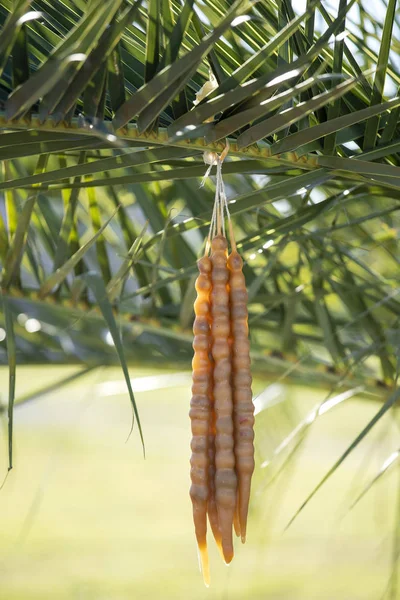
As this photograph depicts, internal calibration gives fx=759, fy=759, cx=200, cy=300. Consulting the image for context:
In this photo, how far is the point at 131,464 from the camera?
2613 millimetres

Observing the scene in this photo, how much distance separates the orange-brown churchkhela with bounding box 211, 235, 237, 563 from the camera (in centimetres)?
32

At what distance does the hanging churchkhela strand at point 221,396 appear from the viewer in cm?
32

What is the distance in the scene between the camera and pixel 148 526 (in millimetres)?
2156

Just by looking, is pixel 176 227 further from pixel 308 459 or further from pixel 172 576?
pixel 308 459

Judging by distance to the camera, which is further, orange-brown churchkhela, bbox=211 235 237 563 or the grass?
the grass

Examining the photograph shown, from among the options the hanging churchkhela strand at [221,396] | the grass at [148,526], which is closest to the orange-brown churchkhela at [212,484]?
the hanging churchkhela strand at [221,396]

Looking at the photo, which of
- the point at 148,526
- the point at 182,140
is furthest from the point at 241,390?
the point at 148,526

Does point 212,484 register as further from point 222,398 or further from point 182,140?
point 182,140

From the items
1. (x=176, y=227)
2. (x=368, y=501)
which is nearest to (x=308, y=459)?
(x=368, y=501)

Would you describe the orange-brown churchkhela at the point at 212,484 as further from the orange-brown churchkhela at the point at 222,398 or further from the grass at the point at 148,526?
the grass at the point at 148,526

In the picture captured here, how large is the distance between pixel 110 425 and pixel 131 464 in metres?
0.33

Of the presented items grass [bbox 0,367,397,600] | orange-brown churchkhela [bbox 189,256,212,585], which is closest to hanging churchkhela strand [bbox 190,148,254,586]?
orange-brown churchkhela [bbox 189,256,212,585]

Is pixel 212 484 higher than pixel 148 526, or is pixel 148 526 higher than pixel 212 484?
pixel 212 484

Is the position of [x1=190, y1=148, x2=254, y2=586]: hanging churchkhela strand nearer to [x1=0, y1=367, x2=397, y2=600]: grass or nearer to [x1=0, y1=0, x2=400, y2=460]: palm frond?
[x1=0, y1=0, x2=400, y2=460]: palm frond
